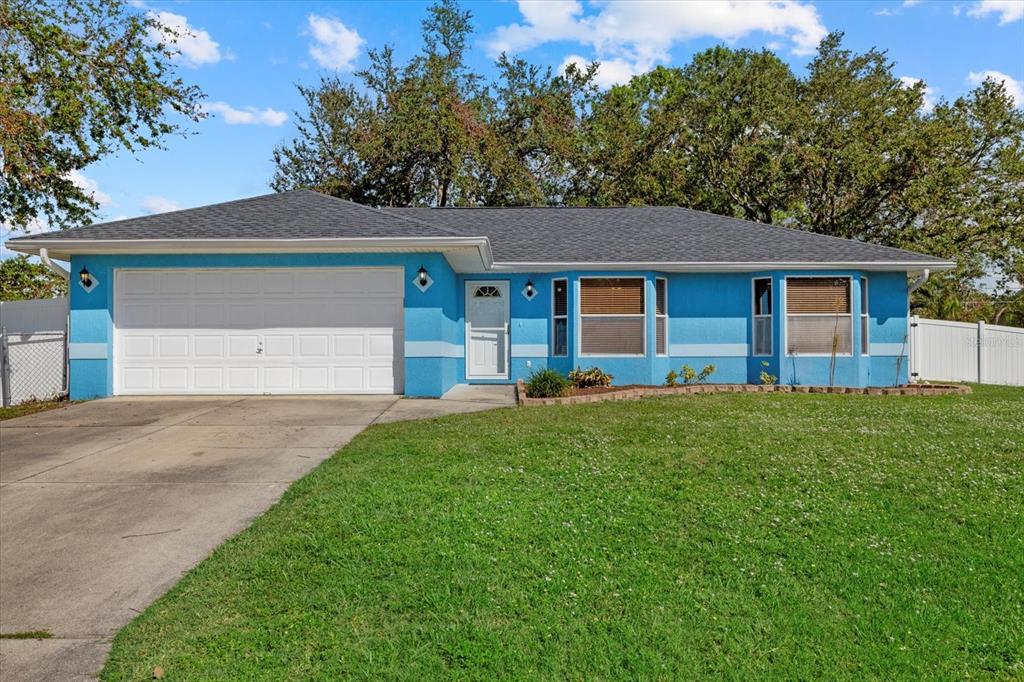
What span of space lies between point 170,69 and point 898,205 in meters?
24.6

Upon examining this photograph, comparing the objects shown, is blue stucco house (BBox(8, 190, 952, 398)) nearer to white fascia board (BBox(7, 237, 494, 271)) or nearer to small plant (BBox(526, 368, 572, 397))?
white fascia board (BBox(7, 237, 494, 271))

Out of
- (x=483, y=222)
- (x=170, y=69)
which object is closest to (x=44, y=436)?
(x=483, y=222)

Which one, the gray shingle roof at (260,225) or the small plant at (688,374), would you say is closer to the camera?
the gray shingle roof at (260,225)

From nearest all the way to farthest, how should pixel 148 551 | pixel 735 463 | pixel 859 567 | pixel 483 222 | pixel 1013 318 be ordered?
1. pixel 859 567
2. pixel 148 551
3. pixel 735 463
4. pixel 483 222
5. pixel 1013 318

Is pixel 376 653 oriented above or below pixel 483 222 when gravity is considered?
below

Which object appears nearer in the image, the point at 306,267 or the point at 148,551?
the point at 148,551

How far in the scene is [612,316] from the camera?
13852 mm

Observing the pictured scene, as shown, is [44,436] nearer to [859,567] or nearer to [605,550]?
[605,550]

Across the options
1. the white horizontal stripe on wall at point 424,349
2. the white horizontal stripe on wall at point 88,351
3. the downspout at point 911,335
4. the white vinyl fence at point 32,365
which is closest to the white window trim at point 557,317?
the white horizontal stripe on wall at point 424,349

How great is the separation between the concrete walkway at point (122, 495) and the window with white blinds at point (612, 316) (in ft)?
11.6

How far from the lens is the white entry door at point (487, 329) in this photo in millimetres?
14867

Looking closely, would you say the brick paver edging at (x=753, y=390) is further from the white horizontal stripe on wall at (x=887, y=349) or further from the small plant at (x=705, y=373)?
the white horizontal stripe on wall at (x=887, y=349)

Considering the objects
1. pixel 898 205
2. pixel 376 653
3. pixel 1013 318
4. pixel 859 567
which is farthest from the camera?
pixel 1013 318

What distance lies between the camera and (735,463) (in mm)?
Result: 6367
